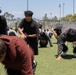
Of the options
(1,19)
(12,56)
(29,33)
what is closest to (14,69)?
(12,56)

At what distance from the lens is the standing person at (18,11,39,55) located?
8289mm

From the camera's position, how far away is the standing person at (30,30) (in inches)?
326

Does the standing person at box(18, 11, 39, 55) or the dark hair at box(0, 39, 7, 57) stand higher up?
the dark hair at box(0, 39, 7, 57)

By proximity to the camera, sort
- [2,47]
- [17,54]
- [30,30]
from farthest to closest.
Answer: [30,30] < [17,54] < [2,47]

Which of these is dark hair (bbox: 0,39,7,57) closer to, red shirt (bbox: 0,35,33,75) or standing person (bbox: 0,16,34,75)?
standing person (bbox: 0,16,34,75)

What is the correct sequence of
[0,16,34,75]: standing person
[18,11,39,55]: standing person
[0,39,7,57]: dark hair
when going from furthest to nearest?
1. [18,11,39,55]: standing person
2. [0,16,34,75]: standing person
3. [0,39,7,57]: dark hair

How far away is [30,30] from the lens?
27.8ft

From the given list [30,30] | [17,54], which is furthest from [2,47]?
[30,30]

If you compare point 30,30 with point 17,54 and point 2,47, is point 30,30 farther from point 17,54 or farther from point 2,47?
point 2,47

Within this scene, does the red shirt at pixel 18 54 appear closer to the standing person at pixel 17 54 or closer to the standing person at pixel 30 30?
the standing person at pixel 17 54

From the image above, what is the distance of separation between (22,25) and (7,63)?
4.75 m

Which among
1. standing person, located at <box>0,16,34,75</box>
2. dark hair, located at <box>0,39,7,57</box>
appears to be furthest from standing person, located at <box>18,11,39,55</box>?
dark hair, located at <box>0,39,7,57</box>

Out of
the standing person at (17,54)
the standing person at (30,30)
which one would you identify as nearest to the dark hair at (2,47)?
the standing person at (17,54)

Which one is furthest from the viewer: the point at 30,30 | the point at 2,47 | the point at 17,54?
the point at 30,30
